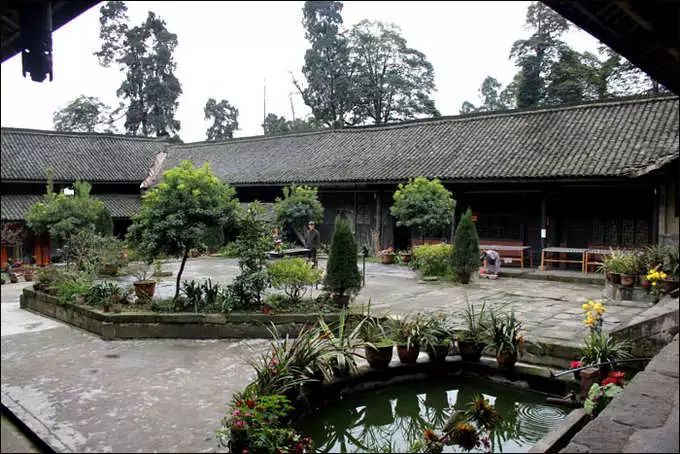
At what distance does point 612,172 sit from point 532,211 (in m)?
3.21

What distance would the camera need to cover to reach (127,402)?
5664mm

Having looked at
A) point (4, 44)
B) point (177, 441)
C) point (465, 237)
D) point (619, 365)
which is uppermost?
point (4, 44)

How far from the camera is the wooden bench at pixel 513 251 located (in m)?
15.8

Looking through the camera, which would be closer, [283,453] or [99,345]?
[283,453]

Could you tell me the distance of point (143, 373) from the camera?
679 centimetres

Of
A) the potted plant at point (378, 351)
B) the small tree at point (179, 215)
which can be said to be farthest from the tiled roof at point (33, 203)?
the potted plant at point (378, 351)

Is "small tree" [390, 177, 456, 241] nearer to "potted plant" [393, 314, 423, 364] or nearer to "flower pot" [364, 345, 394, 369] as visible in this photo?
"potted plant" [393, 314, 423, 364]

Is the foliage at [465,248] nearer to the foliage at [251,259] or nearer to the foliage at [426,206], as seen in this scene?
the foliage at [426,206]

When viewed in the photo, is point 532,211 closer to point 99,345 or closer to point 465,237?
point 465,237

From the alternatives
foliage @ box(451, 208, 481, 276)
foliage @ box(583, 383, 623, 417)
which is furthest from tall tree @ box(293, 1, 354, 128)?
foliage @ box(583, 383, 623, 417)

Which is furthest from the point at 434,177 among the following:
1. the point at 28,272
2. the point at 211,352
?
the point at 28,272

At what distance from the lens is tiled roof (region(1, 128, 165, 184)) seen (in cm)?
2333

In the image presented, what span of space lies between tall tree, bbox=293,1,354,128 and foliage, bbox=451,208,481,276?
2314 cm

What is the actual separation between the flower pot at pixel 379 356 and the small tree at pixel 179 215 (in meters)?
4.15
